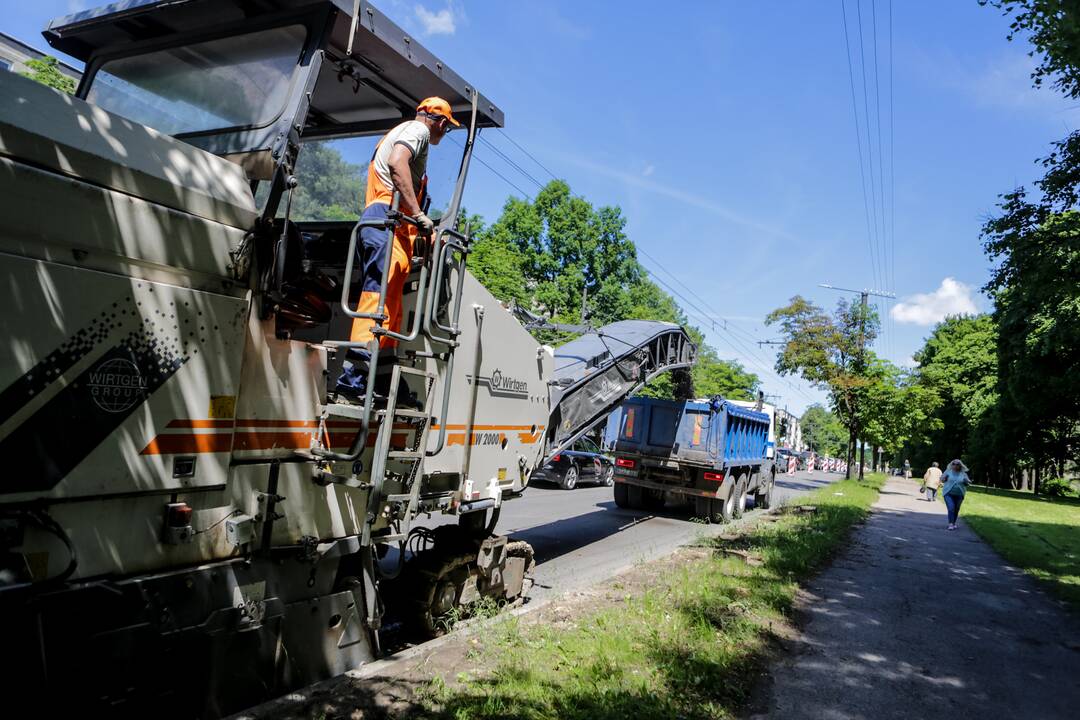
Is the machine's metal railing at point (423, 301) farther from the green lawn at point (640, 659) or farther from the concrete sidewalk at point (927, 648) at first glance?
the concrete sidewalk at point (927, 648)

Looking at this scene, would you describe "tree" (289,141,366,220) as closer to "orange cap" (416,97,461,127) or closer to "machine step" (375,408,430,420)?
"orange cap" (416,97,461,127)

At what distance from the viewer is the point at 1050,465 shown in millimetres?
41719

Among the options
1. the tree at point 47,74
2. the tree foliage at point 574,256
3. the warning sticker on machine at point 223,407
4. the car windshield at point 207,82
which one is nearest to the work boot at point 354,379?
the warning sticker on machine at point 223,407

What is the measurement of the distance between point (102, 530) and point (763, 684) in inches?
159

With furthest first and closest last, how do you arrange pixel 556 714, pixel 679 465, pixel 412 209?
pixel 679 465
pixel 412 209
pixel 556 714

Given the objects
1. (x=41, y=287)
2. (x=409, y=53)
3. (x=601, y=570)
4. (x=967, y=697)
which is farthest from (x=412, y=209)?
(x=601, y=570)

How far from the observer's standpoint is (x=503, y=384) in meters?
5.42

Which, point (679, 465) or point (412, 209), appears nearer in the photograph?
point (412, 209)

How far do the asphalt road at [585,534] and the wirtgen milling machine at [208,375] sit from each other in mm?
3069

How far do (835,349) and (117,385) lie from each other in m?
26.9

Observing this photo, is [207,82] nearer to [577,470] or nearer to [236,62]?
[236,62]

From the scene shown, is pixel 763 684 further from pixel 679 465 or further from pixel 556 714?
pixel 679 465

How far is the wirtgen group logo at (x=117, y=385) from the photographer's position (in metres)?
2.66

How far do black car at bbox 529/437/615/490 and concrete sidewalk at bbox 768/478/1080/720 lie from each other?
9269 millimetres
